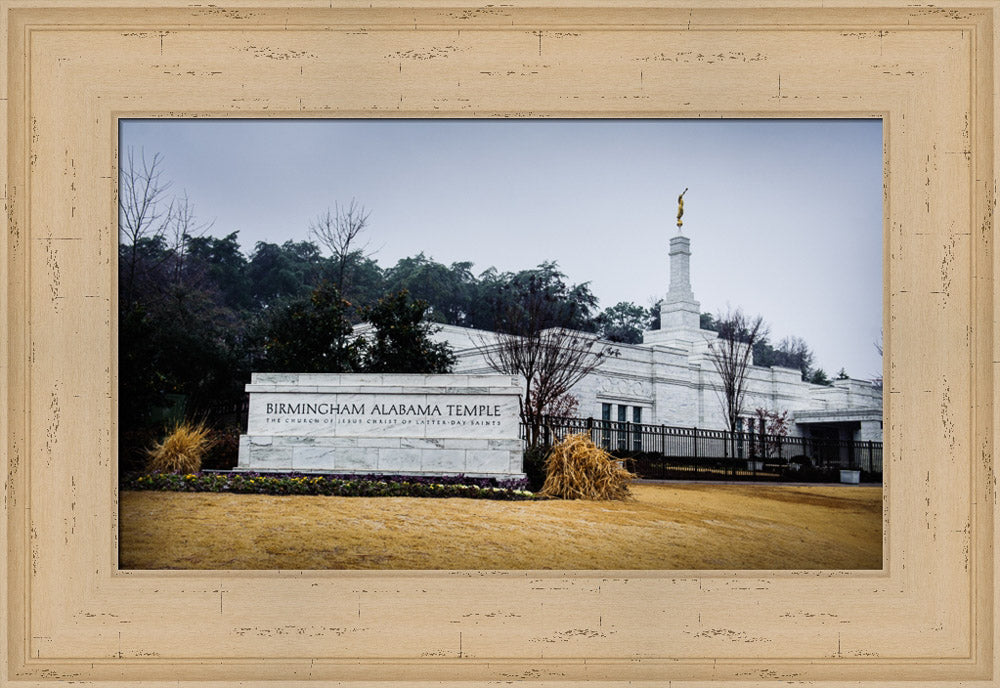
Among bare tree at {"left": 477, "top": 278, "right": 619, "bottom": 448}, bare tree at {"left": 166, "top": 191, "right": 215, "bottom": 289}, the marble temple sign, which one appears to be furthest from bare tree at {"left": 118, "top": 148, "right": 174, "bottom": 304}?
bare tree at {"left": 477, "top": 278, "right": 619, "bottom": 448}

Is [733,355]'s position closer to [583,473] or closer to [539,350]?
[583,473]

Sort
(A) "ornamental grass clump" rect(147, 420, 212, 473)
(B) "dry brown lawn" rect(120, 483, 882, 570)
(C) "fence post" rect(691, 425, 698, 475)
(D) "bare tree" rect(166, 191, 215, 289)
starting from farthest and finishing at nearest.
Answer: (C) "fence post" rect(691, 425, 698, 475), (D) "bare tree" rect(166, 191, 215, 289), (A) "ornamental grass clump" rect(147, 420, 212, 473), (B) "dry brown lawn" rect(120, 483, 882, 570)

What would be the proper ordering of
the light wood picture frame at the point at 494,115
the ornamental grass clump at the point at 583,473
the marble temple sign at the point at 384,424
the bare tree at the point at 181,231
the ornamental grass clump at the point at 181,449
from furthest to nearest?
the marble temple sign at the point at 384,424, the ornamental grass clump at the point at 583,473, the bare tree at the point at 181,231, the ornamental grass clump at the point at 181,449, the light wood picture frame at the point at 494,115

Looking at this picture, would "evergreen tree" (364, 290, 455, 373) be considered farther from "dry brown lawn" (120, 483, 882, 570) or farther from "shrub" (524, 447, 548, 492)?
"dry brown lawn" (120, 483, 882, 570)

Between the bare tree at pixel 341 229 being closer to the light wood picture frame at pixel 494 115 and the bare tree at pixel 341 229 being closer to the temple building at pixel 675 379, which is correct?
the temple building at pixel 675 379

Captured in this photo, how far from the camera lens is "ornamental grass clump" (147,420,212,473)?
238 inches

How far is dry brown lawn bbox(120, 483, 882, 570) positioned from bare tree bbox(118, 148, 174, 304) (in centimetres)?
158

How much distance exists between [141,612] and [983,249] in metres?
5.01

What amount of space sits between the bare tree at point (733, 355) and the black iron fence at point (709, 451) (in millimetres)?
235

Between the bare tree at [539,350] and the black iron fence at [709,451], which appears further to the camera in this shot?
the bare tree at [539,350]

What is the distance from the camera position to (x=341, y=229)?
6.89 meters

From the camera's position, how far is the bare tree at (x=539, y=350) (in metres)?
7.97

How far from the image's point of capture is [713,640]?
15.1 ft

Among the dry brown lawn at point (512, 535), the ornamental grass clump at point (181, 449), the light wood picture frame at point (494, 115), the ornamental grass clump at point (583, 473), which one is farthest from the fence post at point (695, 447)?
the ornamental grass clump at point (181, 449)
